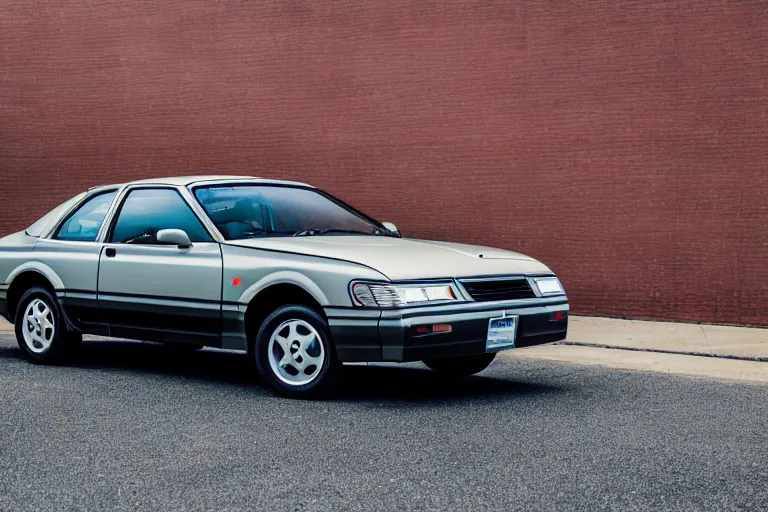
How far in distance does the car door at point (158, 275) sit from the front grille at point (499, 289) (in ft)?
5.89

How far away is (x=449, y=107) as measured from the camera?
13.5 metres

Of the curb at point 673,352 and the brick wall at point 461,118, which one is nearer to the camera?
the curb at point 673,352

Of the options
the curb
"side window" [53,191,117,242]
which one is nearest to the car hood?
"side window" [53,191,117,242]

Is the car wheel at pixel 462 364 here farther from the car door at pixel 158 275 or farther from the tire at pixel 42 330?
the tire at pixel 42 330

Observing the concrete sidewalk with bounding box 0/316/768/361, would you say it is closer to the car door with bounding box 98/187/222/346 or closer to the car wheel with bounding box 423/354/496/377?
the car wheel with bounding box 423/354/496/377

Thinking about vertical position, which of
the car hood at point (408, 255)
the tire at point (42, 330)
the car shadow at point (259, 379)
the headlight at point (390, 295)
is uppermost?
the car hood at point (408, 255)

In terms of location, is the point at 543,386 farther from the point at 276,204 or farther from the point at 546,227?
the point at 546,227

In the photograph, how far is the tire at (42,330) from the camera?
8305mm

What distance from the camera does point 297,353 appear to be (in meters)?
6.81

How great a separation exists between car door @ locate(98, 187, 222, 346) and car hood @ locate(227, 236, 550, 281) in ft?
1.30

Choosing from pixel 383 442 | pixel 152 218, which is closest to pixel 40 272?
pixel 152 218

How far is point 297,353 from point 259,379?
3.79 feet

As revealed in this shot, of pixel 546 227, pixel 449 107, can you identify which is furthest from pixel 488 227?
pixel 449 107

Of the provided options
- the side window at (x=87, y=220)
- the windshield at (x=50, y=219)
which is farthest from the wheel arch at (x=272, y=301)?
the windshield at (x=50, y=219)
